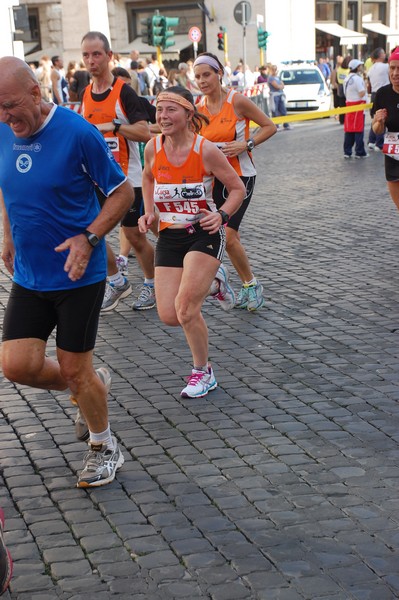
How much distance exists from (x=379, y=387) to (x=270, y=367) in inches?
31.4

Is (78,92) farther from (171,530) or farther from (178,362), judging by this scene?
(171,530)

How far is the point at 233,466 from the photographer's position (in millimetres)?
5020

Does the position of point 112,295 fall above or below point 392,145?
below

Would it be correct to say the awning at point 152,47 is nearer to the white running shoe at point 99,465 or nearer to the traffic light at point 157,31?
the traffic light at point 157,31

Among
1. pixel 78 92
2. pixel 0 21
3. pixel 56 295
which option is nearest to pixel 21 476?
pixel 56 295

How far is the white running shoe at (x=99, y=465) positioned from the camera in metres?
4.82

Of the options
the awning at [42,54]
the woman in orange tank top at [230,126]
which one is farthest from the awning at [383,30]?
the woman in orange tank top at [230,126]

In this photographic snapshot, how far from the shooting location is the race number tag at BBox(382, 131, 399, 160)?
9180 millimetres

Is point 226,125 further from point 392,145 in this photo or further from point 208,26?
point 208,26

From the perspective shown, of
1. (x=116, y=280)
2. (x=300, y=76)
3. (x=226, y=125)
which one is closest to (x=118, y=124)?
(x=226, y=125)

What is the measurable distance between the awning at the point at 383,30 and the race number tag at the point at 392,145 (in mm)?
56959

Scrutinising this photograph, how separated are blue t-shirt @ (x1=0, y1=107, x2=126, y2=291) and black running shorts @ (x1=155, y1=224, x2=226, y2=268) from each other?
160cm

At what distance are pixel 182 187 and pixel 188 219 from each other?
196 millimetres

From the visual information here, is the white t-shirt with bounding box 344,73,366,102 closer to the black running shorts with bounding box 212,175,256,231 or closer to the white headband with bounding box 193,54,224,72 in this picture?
the black running shorts with bounding box 212,175,256,231
